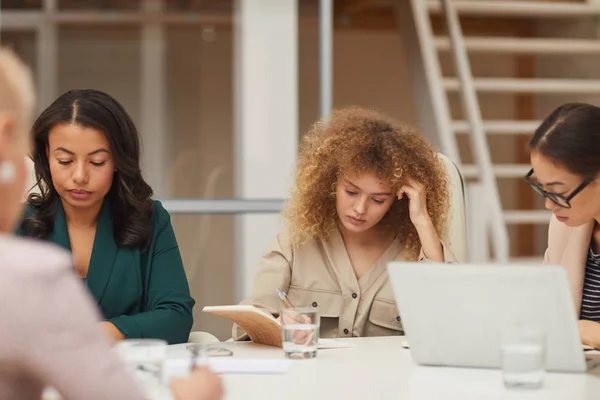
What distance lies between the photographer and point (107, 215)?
2488mm

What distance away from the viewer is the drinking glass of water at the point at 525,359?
162cm

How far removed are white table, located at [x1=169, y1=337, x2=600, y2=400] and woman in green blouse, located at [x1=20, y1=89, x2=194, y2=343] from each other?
0.50m

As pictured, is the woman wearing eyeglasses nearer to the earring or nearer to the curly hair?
the curly hair

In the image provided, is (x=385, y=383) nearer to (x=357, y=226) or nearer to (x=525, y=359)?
(x=525, y=359)

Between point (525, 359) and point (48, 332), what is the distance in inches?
35.5

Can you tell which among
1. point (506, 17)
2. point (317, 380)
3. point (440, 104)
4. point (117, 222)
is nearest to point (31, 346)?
point (317, 380)

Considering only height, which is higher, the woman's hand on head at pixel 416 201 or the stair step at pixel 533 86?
the stair step at pixel 533 86

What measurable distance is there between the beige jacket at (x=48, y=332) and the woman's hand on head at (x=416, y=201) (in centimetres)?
159

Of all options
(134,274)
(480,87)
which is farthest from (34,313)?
(480,87)

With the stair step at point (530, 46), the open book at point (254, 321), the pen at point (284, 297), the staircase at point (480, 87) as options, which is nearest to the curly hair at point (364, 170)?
the pen at point (284, 297)

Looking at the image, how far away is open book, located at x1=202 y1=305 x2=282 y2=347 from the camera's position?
2.01 metres

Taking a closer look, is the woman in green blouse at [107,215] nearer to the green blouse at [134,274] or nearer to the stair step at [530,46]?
the green blouse at [134,274]

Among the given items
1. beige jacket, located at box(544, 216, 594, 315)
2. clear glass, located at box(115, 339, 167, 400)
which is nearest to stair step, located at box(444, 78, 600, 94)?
beige jacket, located at box(544, 216, 594, 315)

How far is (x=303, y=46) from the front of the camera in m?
4.50
